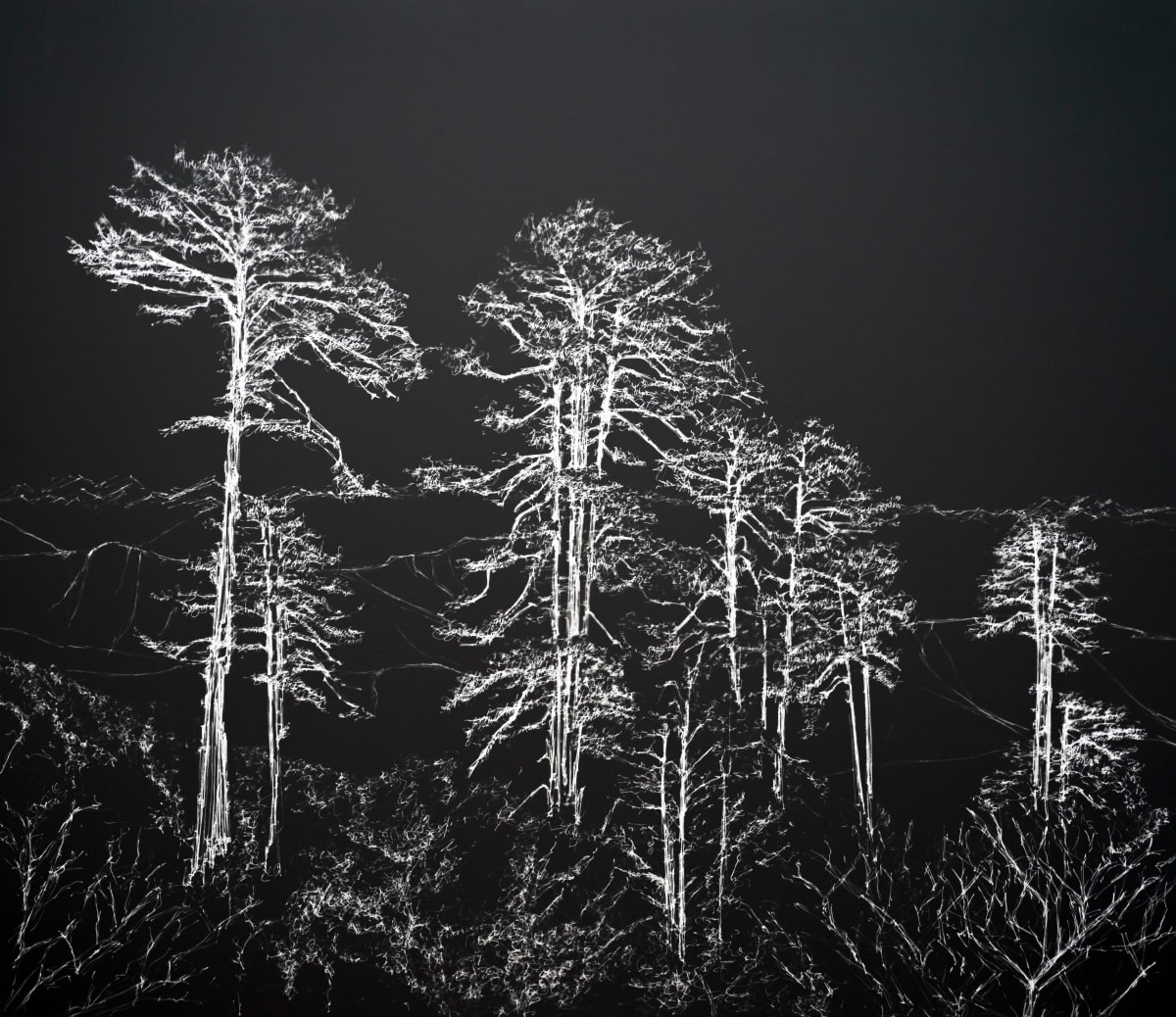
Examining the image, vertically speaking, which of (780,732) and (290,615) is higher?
(290,615)

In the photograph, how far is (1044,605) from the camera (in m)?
3.03

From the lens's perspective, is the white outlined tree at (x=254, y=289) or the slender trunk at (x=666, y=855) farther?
the white outlined tree at (x=254, y=289)

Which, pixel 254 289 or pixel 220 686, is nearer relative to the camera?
pixel 220 686

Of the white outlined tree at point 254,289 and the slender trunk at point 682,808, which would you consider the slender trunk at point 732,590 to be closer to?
the slender trunk at point 682,808

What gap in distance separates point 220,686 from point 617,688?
118 centimetres

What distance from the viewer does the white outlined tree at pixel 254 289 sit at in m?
3.01

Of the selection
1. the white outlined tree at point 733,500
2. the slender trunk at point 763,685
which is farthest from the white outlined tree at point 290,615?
the slender trunk at point 763,685

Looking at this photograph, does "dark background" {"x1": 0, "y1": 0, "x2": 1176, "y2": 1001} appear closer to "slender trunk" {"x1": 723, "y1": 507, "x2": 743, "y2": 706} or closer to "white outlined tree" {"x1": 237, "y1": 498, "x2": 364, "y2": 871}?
"white outlined tree" {"x1": 237, "y1": 498, "x2": 364, "y2": 871}

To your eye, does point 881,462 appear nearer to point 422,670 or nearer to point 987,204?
point 987,204

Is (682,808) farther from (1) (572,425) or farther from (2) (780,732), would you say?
(1) (572,425)

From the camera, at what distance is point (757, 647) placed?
9.71 ft

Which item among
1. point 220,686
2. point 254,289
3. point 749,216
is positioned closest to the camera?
point 220,686

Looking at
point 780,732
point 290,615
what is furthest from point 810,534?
point 290,615

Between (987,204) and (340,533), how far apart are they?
2429 millimetres
